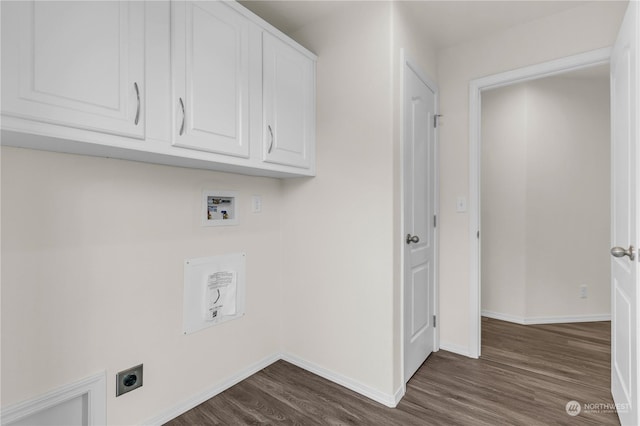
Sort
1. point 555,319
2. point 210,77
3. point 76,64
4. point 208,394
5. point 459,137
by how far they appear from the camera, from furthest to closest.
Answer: point 555,319, point 459,137, point 208,394, point 210,77, point 76,64

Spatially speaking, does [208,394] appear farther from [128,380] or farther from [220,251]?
[220,251]

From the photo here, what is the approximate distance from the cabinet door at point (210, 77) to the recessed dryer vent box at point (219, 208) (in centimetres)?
41

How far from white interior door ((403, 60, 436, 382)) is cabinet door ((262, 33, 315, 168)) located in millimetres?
647

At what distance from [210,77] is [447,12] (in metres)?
1.65

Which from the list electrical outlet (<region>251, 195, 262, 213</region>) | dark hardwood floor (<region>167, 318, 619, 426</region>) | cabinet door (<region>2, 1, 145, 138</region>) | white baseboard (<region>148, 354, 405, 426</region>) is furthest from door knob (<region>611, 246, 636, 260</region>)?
cabinet door (<region>2, 1, 145, 138</region>)

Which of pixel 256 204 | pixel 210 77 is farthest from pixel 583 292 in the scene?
pixel 210 77

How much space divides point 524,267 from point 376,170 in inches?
92.6

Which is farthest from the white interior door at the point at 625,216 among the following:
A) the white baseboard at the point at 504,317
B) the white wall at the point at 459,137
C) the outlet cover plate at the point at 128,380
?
the outlet cover plate at the point at 128,380

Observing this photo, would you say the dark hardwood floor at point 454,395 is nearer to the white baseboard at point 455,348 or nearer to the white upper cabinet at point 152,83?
the white baseboard at point 455,348

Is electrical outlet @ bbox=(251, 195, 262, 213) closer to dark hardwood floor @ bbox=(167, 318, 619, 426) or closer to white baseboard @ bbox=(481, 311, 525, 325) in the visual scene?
dark hardwood floor @ bbox=(167, 318, 619, 426)

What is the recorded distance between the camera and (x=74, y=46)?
1.15m

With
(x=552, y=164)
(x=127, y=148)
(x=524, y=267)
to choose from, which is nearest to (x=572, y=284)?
(x=524, y=267)

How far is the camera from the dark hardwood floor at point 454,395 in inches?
70.8

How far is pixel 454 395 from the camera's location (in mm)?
2018
